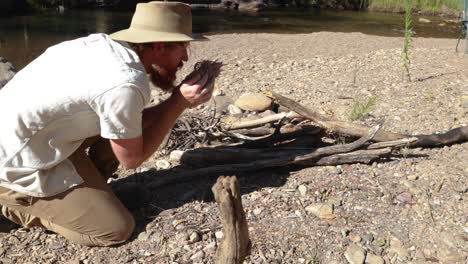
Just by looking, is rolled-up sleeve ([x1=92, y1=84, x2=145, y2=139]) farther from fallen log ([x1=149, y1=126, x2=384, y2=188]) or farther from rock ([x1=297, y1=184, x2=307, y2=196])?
rock ([x1=297, y1=184, x2=307, y2=196])

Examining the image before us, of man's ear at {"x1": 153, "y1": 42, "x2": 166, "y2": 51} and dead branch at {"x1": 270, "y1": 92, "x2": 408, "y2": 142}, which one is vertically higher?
man's ear at {"x1": 153, "y1": 42, "x2": 166, "y2": 51}

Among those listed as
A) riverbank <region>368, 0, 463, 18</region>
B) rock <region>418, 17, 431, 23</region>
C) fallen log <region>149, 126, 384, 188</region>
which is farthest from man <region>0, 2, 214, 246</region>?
riverbank <region>368, 0, 463, 18</region>

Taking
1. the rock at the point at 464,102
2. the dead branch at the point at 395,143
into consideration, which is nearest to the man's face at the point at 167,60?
the dead branch at the point at 395,143

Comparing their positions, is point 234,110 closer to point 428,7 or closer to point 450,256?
point 450,256

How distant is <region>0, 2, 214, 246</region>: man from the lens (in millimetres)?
2428

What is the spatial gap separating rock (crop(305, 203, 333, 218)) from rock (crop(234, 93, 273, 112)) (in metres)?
1.43

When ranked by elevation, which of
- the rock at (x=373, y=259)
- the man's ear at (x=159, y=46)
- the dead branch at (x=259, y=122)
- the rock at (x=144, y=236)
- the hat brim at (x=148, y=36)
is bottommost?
the rock at (x=144, y=236)

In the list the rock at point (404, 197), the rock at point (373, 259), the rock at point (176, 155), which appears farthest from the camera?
the rock at point (176, 155)

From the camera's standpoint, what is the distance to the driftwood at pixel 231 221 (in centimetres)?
178

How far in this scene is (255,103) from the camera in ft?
14.4

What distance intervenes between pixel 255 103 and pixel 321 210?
1.55 meters

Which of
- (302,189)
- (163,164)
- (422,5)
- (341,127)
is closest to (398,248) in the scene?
(302,189)

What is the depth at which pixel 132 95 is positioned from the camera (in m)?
2.38

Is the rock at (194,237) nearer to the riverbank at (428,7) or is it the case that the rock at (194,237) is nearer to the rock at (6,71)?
the rock at (6,71)
